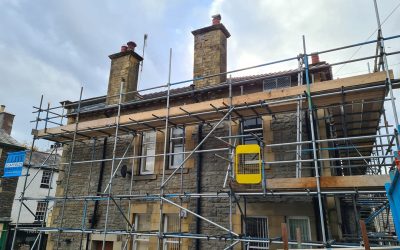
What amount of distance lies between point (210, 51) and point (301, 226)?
6.47 metres

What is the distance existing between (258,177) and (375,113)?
4.38 meters

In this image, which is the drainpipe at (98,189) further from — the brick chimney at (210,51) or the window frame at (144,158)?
the brick chimney at (210,51)

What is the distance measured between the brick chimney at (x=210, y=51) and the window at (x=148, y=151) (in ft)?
8.48

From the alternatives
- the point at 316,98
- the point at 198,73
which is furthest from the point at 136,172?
the point at 316,98

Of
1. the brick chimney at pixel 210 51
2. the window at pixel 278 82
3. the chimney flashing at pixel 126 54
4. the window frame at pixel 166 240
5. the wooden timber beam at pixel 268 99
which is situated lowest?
the window frame at pixel 166 240

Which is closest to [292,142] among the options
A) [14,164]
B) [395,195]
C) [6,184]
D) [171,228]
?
[395,195]

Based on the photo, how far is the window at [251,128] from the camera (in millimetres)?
8930

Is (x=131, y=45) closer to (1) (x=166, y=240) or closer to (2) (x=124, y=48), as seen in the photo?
(2) (x=124, y=48)

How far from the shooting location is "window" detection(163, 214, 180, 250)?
9.10m

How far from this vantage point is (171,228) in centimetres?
939

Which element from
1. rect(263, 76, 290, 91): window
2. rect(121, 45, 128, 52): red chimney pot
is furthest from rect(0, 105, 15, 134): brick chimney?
rect(263, 76, 290, 91): window

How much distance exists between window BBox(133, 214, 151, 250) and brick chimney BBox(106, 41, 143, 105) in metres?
4.77

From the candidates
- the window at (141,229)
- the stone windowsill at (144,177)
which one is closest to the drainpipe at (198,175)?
the stone windowsill at (144,177)

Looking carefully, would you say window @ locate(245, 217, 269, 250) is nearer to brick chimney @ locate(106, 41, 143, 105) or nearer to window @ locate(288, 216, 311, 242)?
window @ locate(288, 216, 311, 242)
